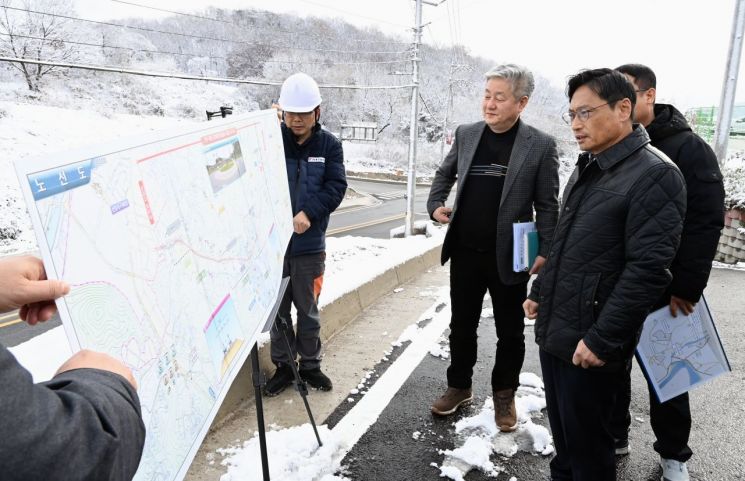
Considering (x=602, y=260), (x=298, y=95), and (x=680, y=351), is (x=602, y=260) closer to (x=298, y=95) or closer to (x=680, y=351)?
(x=680, y=351)

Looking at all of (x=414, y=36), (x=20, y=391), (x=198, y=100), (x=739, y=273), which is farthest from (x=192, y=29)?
(x=20, y=391)

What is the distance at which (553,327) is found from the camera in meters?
2.04

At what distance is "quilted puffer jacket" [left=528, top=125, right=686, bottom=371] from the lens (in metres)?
1.75

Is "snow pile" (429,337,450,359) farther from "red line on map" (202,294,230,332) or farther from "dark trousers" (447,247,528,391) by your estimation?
"red line on map" (202,294,230,332)

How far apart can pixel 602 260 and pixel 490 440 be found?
1.43 m

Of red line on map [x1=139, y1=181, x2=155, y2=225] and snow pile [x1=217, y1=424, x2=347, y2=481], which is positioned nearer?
red line on map [x1=139, y1=181, x2=155, y2=225]

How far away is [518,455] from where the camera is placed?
2625 mm

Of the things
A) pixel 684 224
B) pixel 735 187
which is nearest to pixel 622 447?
pixel 684 224

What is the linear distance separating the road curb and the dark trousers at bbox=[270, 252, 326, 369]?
0.19 metres

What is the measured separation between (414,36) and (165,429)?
1760 centimetres

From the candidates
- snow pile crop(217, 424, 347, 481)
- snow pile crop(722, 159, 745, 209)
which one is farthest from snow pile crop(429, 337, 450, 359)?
snow pile crop(722, 159, 745, 209)

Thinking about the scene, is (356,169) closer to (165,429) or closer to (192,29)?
(192,29)

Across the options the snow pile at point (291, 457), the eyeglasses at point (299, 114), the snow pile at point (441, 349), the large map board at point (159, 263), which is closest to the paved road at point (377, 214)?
the snow pile at point (441, 349)

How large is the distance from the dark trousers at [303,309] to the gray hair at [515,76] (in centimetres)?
170
